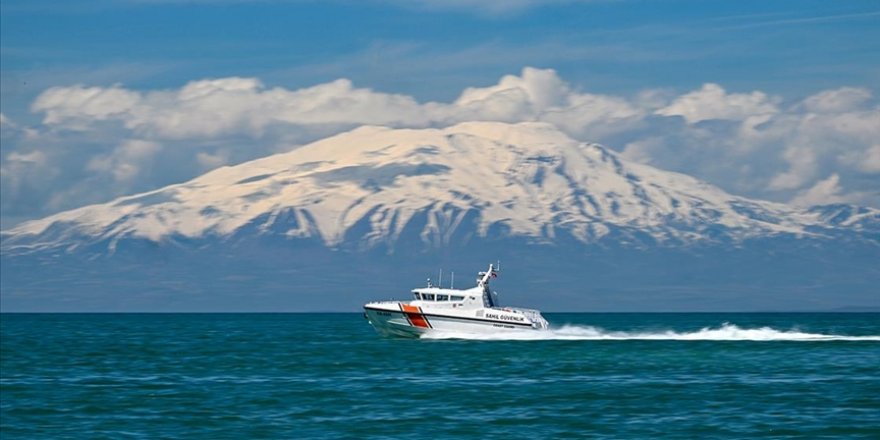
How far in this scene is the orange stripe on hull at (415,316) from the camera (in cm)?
13012

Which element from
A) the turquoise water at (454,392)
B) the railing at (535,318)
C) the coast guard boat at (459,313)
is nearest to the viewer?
the turquoise water at (454,392)

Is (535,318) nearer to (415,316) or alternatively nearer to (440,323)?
(440,323)

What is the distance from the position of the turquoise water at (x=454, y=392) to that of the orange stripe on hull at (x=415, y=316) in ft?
6.40

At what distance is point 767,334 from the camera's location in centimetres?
14500

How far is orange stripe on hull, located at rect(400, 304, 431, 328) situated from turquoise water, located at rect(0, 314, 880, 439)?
6.40ft

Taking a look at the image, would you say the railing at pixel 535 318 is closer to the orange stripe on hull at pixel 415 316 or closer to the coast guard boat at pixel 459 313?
the coast guard boat at pixel 459 313

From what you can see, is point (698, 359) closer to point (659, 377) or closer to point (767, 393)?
point (659, 377)

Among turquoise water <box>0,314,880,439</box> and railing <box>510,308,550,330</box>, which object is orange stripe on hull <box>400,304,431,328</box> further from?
railing <box>510,308,550,330</box>

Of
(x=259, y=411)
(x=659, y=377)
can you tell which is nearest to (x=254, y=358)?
(x=659, y=377)

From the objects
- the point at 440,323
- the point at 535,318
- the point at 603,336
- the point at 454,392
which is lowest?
the point at 454,392

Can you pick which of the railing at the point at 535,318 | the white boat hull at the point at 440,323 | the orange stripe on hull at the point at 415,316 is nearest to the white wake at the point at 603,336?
the white boat hull at the point at 440,323

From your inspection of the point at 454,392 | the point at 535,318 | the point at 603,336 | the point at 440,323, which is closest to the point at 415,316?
the point at 440,323

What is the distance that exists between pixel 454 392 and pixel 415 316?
48912mm

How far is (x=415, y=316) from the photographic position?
131 metres
